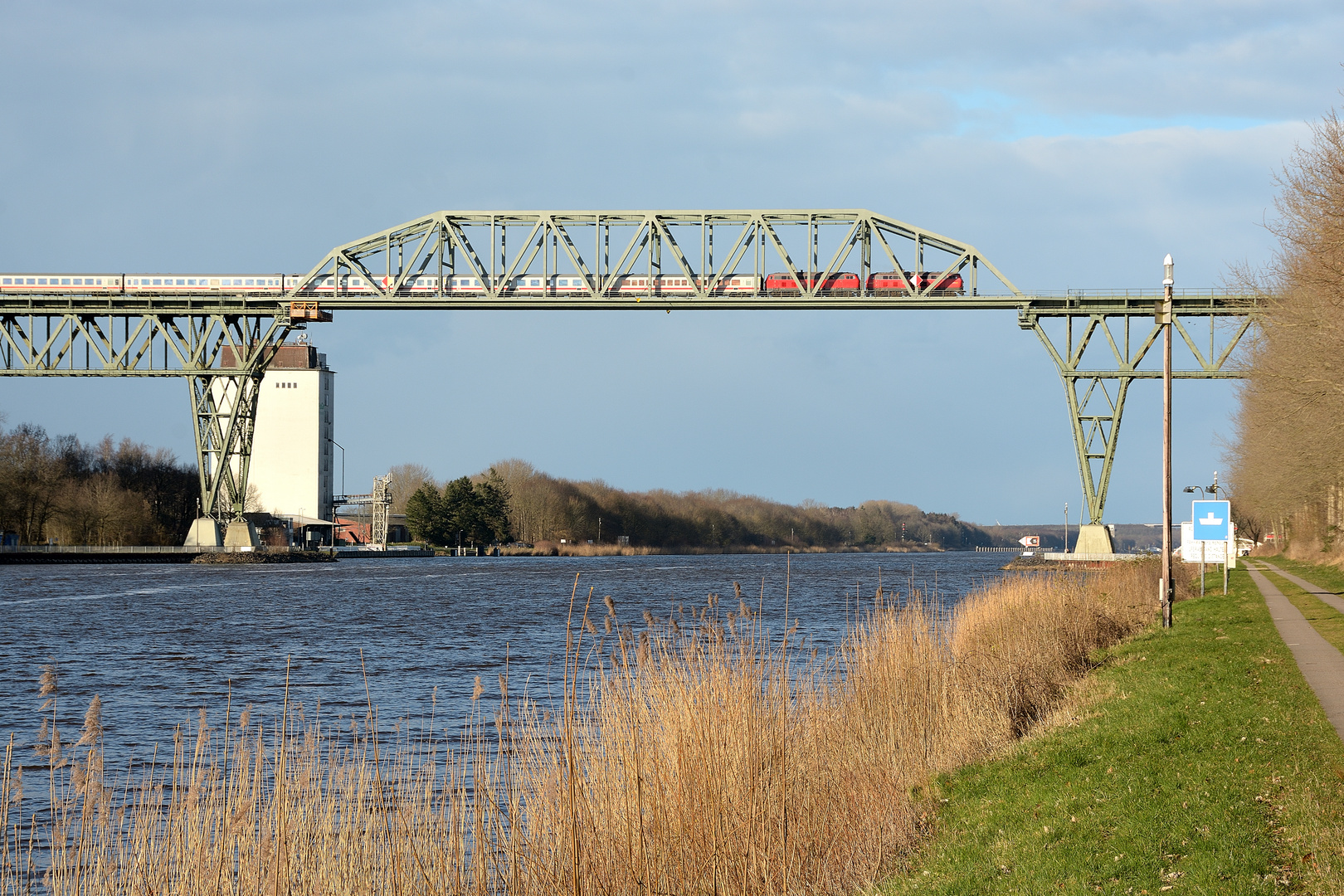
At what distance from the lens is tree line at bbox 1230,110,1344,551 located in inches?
985

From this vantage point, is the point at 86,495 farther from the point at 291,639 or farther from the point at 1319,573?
the point at 1319,573

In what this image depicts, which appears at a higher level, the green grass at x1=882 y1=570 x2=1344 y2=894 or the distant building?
the distant building

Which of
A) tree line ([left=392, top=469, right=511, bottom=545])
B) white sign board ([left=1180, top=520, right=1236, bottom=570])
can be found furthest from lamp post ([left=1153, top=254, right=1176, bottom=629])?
tree line ([left=392, top=469, right=511, bottom=545])

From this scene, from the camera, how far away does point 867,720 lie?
1313 centimetres

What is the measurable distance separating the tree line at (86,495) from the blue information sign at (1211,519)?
77.2 metres

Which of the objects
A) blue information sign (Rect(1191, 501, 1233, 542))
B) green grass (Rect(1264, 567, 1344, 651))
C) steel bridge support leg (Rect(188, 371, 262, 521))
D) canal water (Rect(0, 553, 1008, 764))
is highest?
steel bridge support leg (Rect(188, 371, 262, 521))

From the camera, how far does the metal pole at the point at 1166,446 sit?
77.8 ft

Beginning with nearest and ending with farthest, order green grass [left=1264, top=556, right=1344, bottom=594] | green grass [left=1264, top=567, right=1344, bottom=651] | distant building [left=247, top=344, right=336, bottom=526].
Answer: green grass [left=1264, top=567, right=1344, bottom=651]
green grass [left=1264, top=556, right=1344, bottom=594]
distant building [left=247, top=344, right=336, bottom=526]

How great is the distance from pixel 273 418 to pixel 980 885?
401 ft

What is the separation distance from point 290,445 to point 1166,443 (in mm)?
109882

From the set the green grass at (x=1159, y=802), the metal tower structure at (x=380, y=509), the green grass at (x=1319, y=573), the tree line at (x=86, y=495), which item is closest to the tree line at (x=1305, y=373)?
the green grass at (x=1319, y=573)

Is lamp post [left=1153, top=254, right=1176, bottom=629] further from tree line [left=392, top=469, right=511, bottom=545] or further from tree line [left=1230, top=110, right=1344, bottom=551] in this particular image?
tree line [left=392, top=469, right=511, bottom=545]

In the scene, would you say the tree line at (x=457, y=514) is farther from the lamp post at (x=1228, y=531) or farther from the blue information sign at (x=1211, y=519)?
the blue information sign at (x=1211, y=519)

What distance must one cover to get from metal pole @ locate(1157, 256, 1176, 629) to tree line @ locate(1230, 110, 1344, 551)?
3367 mm
